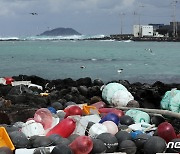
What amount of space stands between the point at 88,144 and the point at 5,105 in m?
3.19

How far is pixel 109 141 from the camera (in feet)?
20.6

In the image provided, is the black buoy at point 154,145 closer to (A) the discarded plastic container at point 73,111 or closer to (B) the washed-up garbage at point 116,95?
(A) the discarded plastic container at point 73,111

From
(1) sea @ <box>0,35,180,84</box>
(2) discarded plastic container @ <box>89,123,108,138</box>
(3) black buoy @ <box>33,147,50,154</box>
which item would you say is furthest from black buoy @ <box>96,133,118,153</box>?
(1) sea @ <box>0,35,180,84</box>

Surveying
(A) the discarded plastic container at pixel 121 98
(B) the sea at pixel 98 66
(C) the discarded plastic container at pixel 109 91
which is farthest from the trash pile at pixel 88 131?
(B) the sea at pixel 98 66

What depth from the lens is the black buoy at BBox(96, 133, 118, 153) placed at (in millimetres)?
6242

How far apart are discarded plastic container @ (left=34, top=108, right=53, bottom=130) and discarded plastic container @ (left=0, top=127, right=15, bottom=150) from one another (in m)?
0.95

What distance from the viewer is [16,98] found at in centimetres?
964

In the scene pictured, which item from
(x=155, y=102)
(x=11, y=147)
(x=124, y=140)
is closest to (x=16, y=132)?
(x=11, y=147)

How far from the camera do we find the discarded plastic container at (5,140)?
20.3 ft

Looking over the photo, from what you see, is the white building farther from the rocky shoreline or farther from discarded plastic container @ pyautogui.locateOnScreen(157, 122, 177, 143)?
discarded plastic container @ pyautogui.locateOnScreen(157, 122, 177, 143)

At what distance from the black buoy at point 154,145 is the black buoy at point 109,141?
0.42 m

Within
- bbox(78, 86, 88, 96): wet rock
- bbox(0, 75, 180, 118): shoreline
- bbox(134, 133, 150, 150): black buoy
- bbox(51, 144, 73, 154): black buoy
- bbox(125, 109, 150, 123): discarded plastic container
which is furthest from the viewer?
bbox(78, 86, 88, 96): wet rock

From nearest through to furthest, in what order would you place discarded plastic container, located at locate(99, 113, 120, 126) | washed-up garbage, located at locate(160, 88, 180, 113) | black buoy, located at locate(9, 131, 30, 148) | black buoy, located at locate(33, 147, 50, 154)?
black buoy, located at locate(33, 147, 50, 154), black buoy, located at locate(9, 131, 30, 148), discarded plastic container, located at locate(99, 113, 120, 126), washed-up garbage, located at locate(160, 88, 180, 113)

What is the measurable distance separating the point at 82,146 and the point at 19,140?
90 centimetres
